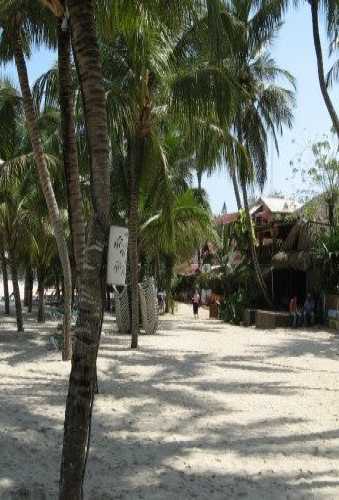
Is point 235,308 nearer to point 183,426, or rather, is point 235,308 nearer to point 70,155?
point 70,155

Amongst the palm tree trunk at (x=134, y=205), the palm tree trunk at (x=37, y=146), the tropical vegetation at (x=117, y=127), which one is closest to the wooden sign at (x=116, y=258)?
the tropical vegetation at (x=117, y=127)

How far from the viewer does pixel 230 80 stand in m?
12.1

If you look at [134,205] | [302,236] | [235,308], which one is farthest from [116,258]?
[235,308]

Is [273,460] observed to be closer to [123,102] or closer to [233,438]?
[233,438]

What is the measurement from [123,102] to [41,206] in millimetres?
7188

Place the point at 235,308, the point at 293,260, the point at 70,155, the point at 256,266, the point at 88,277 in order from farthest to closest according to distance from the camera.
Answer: the point at 256,266
the point at 235,308
the point at 293,260
the point at 70,155
the point at 88,277

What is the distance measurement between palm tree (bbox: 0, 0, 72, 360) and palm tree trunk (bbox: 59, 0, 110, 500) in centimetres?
667

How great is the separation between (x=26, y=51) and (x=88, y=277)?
9630mm

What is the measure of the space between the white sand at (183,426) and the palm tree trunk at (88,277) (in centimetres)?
103

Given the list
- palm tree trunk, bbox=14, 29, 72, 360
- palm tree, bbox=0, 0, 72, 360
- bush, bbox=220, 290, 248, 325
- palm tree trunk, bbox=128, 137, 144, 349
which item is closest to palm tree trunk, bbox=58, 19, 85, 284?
palm tree, bbox=0, 0, 72, 360

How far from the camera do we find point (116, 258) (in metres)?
4.79

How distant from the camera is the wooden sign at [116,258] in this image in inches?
187

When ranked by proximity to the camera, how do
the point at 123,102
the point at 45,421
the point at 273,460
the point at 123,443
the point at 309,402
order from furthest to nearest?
the point at 123,102 → the point at 309,402 → the point at 45,421 → the point at 123,443 → the point at 273,460

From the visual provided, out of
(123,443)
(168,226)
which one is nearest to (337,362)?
(168,226)
